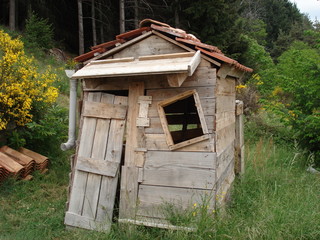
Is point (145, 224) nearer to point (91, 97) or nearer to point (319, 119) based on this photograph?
point (91, 97)

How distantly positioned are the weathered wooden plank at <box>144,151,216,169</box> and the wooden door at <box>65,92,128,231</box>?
20.6 inches

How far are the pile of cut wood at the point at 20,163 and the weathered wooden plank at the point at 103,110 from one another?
243 cm

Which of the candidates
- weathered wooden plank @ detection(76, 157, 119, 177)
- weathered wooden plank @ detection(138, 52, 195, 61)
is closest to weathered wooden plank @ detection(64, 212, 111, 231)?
weathered wooden plank @ detection(76, 157, 119, 177)

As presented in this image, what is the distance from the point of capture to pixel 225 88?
4777 mm

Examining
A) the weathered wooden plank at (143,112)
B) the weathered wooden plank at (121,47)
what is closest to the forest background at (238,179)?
the weathered wooden plank at (143,112)

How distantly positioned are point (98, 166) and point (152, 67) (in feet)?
5.48

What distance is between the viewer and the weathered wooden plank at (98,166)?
4.20 m

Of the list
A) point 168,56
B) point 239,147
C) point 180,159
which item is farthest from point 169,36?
point 239,147

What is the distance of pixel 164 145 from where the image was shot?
13.2ft

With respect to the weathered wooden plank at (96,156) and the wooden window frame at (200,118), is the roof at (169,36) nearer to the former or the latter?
the wooden window frame at (200,118)

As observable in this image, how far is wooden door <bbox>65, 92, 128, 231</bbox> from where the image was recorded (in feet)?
13.8

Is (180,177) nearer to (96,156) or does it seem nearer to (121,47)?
(96,156)

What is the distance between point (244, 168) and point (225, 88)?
2571mm

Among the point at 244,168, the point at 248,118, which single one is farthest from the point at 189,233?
the point at 248,118
